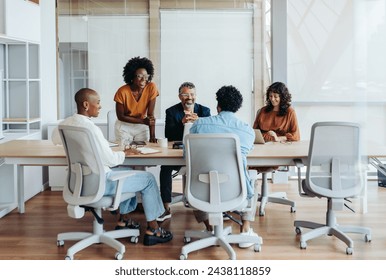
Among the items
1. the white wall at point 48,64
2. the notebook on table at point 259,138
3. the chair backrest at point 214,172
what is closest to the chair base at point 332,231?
the chair backrest at point 214,172

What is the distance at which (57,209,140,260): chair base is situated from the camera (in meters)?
3.60

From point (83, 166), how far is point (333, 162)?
1530 mm

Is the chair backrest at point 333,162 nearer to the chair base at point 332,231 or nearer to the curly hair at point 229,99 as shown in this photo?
the chair base at point 332,231

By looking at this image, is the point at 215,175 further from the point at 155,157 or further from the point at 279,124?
the point at 279,124

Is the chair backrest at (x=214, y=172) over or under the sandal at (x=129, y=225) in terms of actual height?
over

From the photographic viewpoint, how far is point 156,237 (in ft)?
12.9

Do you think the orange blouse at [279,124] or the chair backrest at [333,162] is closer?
the chair backrest at [333,162]

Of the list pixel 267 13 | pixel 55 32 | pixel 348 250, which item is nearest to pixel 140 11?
pixel 55 32

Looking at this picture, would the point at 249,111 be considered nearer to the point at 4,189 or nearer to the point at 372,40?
the point at 4,189

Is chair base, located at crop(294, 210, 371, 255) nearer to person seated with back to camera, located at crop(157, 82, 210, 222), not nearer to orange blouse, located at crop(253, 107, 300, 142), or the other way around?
orange blouse, located at crop(253, 107, 300, 142)

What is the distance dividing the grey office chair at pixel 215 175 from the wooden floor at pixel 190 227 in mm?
324

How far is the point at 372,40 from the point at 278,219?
7.39ft

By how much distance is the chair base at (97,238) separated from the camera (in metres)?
3.60
